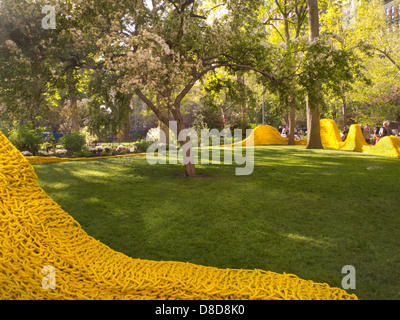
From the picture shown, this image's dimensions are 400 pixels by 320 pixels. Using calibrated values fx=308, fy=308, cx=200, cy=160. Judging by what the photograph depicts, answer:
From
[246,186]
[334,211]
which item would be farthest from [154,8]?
Result: [334,211]

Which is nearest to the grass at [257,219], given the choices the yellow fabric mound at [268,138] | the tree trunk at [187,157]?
the tree trunk at [187,157]

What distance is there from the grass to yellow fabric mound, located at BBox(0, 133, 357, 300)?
1156mm

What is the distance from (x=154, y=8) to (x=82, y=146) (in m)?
11.1

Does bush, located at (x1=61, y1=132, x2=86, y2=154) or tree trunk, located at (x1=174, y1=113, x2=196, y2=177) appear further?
bush, located at (x1=61, y1=132, x2=86, y2=154)

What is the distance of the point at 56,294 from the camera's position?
227 cm

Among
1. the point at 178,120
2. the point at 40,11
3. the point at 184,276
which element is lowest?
the point at 184,276

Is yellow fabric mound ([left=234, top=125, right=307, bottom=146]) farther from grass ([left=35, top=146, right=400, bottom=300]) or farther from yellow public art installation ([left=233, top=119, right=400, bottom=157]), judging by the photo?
grass ([left=35, top=146, right=400, bottom=300])

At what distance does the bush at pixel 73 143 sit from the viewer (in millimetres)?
17453

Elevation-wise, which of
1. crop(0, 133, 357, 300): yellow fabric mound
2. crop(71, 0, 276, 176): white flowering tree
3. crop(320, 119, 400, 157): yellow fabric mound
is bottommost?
crop(0, 133, 357, 300): yellow fabric mound

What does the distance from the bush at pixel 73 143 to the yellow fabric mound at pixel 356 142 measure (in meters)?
16.0

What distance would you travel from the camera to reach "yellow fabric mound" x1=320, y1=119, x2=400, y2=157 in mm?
15086

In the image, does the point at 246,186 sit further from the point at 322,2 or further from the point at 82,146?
the point at 322,2

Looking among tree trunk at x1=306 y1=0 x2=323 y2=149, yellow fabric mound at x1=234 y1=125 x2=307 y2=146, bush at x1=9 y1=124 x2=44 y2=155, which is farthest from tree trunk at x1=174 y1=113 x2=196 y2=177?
yellow fabric mound at x1=234 y1=125 x2=307 y2=146

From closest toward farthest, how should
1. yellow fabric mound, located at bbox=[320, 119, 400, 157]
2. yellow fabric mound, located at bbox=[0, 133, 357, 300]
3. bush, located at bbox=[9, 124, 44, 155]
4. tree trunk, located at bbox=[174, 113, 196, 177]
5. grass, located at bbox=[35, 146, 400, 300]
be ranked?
yellow fabric mound, located at bbox=[0, 133, 357, 300] → grass, located at bbox=[35, 146, 400, 300] → tree trunk, located at bbox=[174, 113, 196, 177] → yellow fabric mound, located at bbox=[320, 119, 400, 157] → bush, located at bbox=[9, 124, 44, 155]
